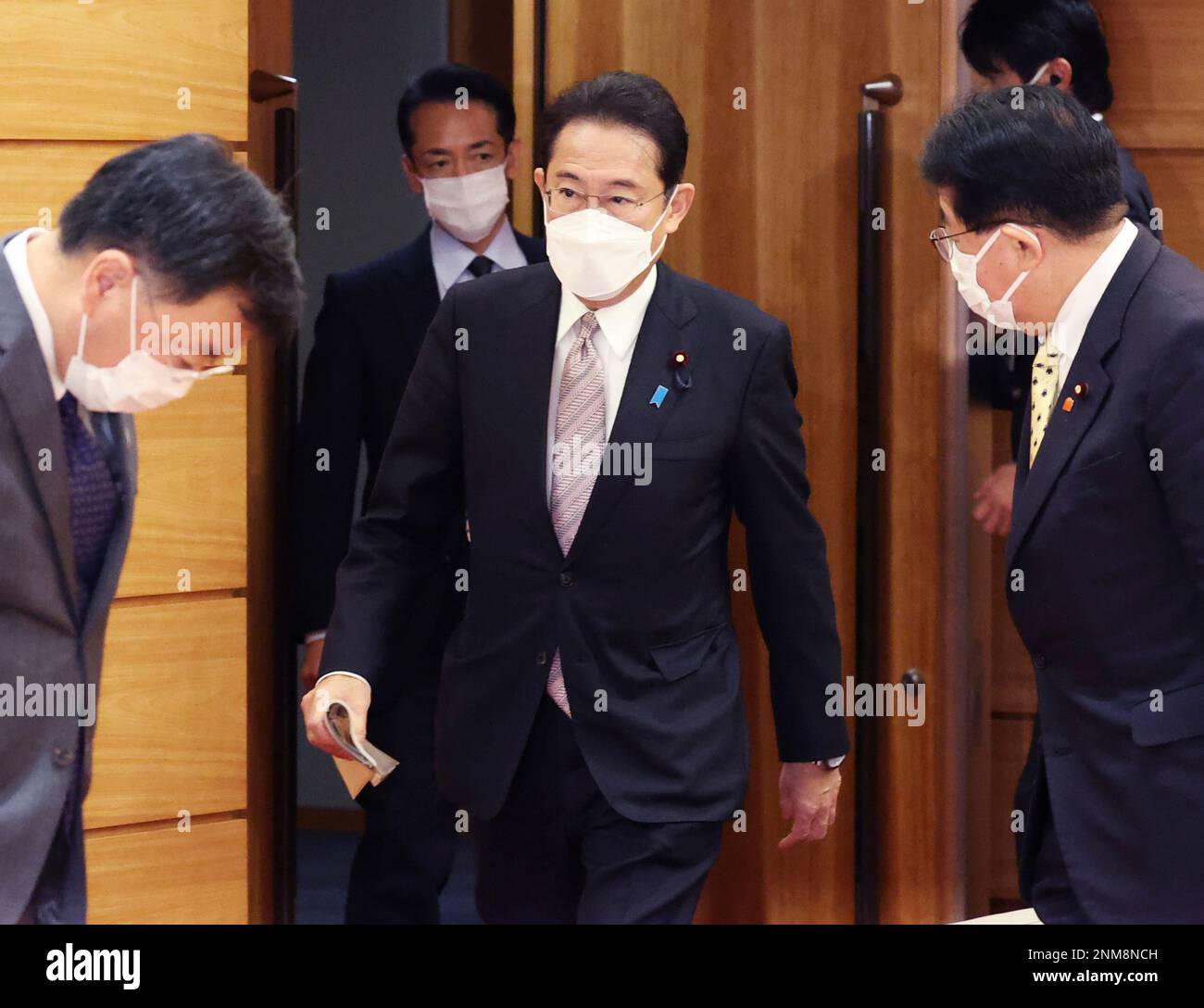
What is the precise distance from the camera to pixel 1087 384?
254 centimetres

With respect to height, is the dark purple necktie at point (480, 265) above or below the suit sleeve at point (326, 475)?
above

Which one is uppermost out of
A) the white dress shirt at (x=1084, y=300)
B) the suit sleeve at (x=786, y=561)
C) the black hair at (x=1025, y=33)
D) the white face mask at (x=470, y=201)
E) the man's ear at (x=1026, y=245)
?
the black hair at (x=1025, y=33)

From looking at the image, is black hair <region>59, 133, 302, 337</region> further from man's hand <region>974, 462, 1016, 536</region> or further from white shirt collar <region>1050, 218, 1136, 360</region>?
man's hand <region>974, 462, 1016, 536</region>

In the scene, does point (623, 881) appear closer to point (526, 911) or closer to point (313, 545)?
point (526, 911)

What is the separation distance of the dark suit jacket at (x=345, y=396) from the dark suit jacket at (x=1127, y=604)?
1.51 m

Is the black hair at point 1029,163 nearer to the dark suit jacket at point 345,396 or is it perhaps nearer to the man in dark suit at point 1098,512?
the man in dark suit at point 1098,512

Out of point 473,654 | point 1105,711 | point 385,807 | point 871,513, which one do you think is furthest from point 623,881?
point 871,513

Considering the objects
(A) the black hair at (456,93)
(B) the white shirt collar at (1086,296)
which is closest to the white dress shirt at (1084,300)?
(B) the white shirt collar at (1086,296)

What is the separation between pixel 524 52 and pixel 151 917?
6.75 feet

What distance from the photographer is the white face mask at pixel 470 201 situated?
366cm

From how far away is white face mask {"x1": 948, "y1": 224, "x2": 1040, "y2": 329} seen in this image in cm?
271

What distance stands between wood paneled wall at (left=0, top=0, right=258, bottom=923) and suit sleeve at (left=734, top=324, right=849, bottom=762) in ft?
4.02

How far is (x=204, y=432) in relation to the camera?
3496mm

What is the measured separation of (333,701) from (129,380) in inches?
25.5
